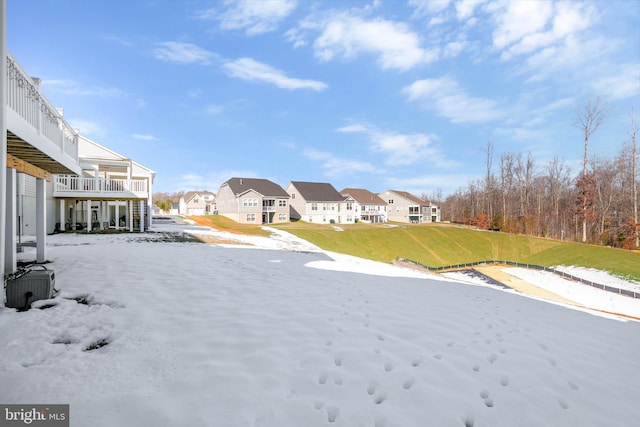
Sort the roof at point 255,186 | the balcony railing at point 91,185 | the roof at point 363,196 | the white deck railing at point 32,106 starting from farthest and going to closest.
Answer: the roof at point 363,196
the roof at point 255,186
the balcony railing at point 91,185
the white deck railing at point 32,106

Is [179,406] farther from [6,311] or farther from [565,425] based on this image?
[6,311]

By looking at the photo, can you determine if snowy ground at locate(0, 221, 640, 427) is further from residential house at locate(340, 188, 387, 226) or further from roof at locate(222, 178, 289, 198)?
residential house at locate(340, 188, 387, 226)

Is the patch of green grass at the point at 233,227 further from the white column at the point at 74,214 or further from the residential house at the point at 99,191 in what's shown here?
the white column at the point at 74,214

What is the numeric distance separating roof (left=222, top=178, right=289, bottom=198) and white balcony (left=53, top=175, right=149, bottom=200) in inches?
1126

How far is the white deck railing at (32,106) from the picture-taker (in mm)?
6797

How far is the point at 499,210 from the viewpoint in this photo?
5806cm

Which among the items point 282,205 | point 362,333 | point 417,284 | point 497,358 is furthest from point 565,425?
point 282,205

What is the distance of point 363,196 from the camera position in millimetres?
74062

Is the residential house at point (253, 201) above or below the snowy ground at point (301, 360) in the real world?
above

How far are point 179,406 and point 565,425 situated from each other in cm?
364

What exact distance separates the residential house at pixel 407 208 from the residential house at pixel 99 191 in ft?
196

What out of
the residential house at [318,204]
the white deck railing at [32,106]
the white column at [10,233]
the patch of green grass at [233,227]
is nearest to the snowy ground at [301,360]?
the white column at [10,233]

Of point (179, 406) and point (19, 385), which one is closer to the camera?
point (179, 406)

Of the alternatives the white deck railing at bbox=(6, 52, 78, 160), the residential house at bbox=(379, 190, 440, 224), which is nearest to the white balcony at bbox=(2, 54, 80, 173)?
the white deck railing at bbox=(6, 52, 78, 160)
